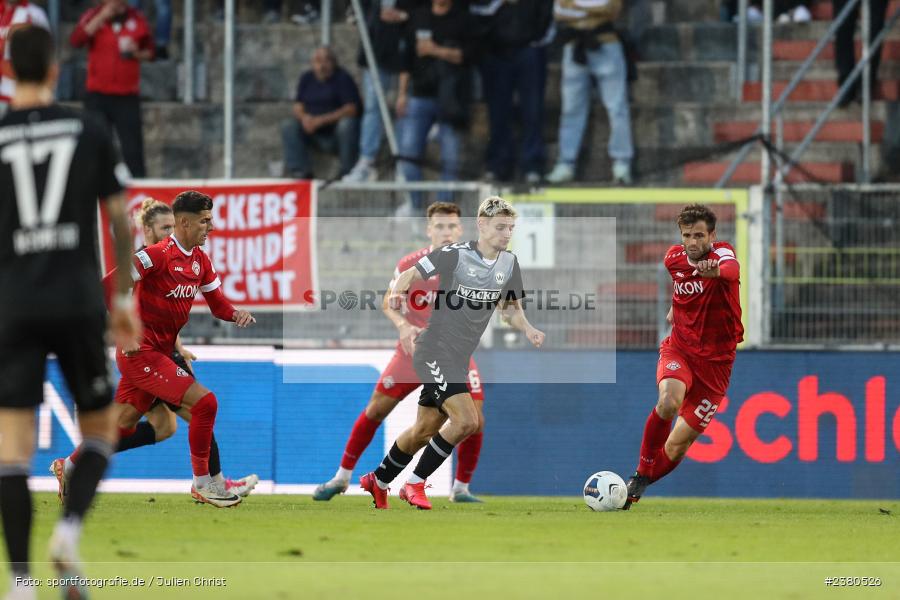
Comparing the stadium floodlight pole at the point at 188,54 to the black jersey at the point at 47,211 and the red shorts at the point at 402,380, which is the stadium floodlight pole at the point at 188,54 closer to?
the red shorts at the point at 402,380

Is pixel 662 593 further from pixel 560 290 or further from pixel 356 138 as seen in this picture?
pixel 356 138

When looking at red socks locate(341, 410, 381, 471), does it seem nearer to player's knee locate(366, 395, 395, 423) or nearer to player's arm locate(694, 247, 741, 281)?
player's knee locate(366, 395, 395, 423)

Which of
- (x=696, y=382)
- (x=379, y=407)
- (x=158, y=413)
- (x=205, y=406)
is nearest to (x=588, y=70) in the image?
(x=379, y=407)

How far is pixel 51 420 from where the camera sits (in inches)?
553

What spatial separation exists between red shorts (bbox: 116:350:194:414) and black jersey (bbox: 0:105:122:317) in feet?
14.8

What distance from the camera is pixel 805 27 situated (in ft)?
61.3

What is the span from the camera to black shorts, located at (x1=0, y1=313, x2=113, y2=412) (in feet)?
20.1

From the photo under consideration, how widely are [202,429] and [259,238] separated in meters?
3.85

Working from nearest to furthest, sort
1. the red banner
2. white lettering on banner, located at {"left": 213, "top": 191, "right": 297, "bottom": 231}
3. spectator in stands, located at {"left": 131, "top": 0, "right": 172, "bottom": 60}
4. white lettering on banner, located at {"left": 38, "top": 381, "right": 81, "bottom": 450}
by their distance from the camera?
white lettering on banner, located at {"left": 38, "top": 381, "right": 81, "bottom": 450}
the red banner
white lettering on banner, located at {"left": 213, "top": 191, "right": 297, "bottom": 231}
spectator in stands, located at {"left": 131, "top": 0, "right": 172, "bottom": 60}

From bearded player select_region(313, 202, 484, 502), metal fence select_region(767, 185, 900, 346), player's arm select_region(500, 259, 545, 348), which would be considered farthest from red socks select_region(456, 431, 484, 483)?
metal fence select_region(767, 185, 900, 346)

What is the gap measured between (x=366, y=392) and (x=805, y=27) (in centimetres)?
793

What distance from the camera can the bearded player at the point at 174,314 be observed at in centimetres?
1072

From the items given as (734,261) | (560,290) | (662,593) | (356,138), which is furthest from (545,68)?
(662,593)

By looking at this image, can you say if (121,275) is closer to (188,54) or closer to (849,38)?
(849,38)
